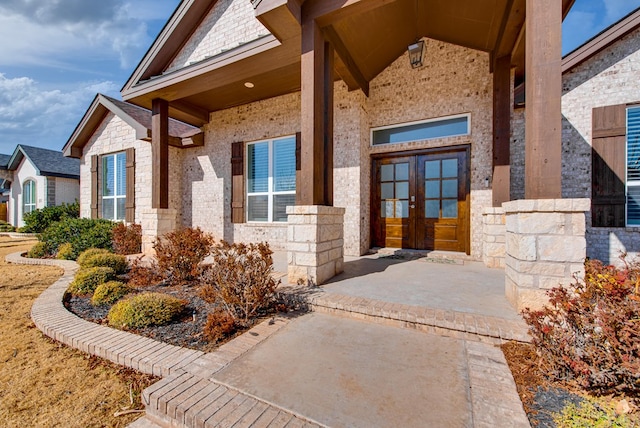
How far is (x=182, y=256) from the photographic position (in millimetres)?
3969

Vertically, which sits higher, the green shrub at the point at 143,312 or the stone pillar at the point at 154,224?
the stone pillar at the point at 154,224

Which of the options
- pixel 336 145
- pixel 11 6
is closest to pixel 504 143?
pixel 336 145

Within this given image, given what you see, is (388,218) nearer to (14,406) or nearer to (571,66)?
(571,66)

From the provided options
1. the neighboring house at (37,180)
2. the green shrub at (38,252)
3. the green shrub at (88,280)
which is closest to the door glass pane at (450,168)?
the green shrub at (88,280)

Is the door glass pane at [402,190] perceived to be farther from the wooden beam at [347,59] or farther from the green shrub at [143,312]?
the green shrub at [143,312]

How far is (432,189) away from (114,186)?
380 inches

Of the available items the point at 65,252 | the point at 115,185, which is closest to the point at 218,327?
the point at 65,252

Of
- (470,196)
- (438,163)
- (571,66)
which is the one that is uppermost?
(571,66)

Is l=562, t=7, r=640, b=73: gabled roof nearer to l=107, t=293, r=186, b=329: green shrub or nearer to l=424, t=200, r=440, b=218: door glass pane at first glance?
l=424, t=200, r=440, b=218: door glass pane

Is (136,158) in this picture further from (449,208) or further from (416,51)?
(449,208)

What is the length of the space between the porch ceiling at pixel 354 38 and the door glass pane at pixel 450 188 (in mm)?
2237

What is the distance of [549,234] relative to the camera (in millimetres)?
2393

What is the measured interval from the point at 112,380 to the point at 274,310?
143 centimetres

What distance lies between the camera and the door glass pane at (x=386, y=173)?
19.4ft
